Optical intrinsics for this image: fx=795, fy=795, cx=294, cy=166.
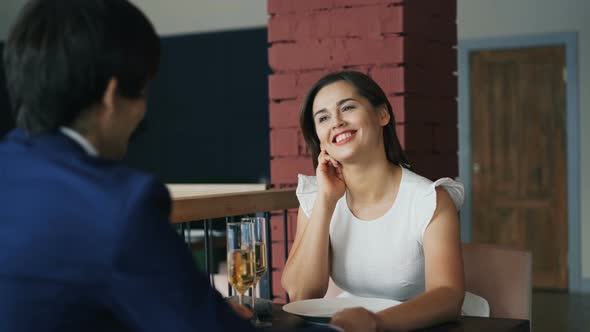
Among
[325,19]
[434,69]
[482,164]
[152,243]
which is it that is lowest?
[482,164]

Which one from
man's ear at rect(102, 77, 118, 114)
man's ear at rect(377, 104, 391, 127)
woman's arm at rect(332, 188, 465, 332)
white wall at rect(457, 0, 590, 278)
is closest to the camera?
man's ear at rect(102, 77, 118, 114)

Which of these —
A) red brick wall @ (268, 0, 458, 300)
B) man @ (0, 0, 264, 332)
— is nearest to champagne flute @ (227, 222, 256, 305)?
man @ (0, 0, 264, 332)

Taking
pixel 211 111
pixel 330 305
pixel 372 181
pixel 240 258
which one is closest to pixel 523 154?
pixel 211 111

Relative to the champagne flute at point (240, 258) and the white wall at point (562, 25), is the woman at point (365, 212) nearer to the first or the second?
the champagne flute at point (240, 258)

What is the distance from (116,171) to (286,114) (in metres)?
2.11

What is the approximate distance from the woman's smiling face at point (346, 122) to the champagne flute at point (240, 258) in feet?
2.22

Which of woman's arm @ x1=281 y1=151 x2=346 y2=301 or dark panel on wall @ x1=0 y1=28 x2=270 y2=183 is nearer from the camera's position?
woman's arm @ x1=281 y1=151 x2=346 y2=301

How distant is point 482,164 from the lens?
693 centimetres

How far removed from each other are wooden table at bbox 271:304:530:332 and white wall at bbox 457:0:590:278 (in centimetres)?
531

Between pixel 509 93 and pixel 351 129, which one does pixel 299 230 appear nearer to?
pixel 351 129

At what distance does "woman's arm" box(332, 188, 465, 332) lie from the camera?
158 cm

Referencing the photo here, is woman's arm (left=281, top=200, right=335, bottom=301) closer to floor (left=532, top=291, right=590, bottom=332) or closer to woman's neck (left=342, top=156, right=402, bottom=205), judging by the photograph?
woman's neck (left=342, top=156, right=402, bottom=205)

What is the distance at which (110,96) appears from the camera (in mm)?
998

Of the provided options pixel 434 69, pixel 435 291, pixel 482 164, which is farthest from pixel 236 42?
pixel 435 291
